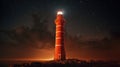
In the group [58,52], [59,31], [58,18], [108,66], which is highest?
[58,18]

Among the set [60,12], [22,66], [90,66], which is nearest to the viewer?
[22,66]

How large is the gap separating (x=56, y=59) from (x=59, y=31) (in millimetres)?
7614

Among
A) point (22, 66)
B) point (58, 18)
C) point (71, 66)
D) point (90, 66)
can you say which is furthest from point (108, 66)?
point (22, 66)

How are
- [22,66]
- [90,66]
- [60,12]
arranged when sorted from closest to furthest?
[22,66]
[90,66]
[60,12]

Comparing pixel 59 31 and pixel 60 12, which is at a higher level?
pixel 60 12

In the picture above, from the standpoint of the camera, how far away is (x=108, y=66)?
2306 inches

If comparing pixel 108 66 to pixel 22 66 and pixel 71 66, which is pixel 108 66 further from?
pixel 22 66

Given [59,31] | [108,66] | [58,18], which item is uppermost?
[58,18]

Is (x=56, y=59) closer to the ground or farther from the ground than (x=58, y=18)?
closer to the ground

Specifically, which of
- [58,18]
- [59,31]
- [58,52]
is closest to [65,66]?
[58,52]

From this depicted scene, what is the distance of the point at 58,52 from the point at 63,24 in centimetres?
776

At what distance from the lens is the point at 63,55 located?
58.4 m

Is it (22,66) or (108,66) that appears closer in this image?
(22,66)

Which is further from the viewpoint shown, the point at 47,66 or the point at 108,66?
the point at 108,66
